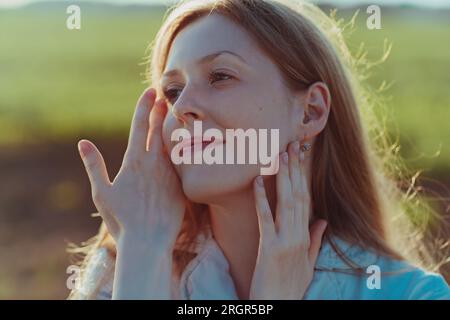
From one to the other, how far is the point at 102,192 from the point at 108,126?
8.77 metres

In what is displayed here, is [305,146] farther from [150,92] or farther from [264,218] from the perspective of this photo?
[150,92]

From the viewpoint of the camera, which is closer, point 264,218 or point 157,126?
point 264,218

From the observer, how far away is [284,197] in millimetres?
2980

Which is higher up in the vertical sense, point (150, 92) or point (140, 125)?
point (150, 92)

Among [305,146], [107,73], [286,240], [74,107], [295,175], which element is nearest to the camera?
[286,240]

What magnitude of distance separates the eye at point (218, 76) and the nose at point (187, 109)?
4.0 inches

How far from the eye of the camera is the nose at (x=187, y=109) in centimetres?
294

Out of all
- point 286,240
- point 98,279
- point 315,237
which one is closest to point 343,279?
point 315,237

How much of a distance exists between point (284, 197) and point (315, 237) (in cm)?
23

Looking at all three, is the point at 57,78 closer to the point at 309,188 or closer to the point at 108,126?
the point at 108,126

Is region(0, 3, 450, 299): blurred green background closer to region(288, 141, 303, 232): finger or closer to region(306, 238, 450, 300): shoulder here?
region(306, 238, 450, 300): shoulder

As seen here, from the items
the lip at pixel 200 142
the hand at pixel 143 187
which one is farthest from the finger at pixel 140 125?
the lip at pixel 200 142

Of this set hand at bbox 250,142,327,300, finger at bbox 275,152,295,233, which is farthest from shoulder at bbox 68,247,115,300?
finger at bbox 275,152,295,233

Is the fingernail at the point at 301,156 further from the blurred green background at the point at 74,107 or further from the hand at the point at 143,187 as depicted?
the blurred green background at the point at 74,107
